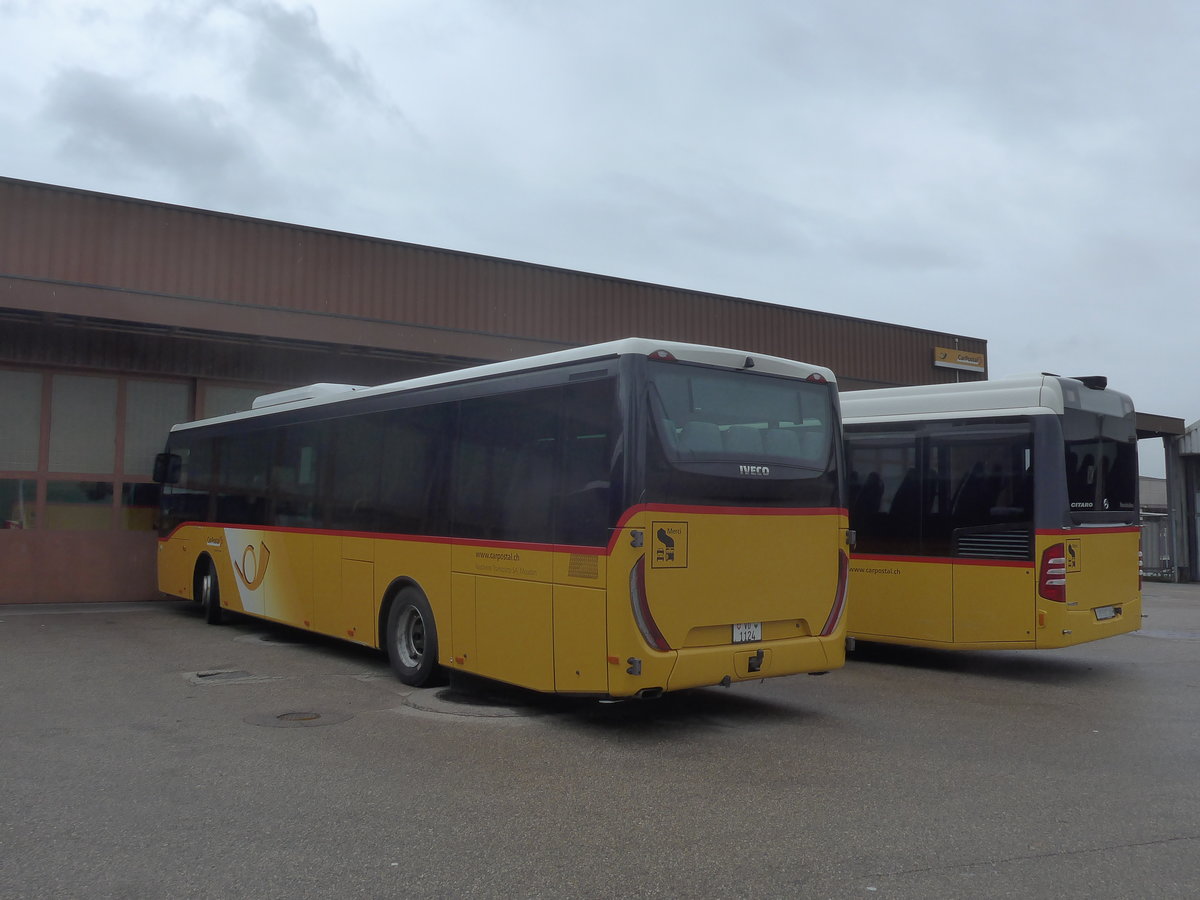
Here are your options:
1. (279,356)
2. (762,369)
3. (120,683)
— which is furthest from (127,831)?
(279,356)

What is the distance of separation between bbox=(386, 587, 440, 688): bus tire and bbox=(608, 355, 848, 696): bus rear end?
266 centimetres

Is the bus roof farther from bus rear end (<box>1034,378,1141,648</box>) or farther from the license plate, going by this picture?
the license plate

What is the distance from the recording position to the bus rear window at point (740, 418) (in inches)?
306

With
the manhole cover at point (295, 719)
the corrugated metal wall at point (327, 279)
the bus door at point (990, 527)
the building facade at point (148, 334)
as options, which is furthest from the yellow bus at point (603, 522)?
the corrugated metal wall at point (327, 279)

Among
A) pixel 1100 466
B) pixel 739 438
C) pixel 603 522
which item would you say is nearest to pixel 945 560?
pixel 1100 466

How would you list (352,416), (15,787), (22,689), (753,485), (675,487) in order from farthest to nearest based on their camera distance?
(352,416) → (22,689) → (753,485) → (675,487) → (15,787)

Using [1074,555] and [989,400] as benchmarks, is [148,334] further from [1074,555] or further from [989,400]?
[1074,555]

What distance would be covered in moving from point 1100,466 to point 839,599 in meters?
4.17

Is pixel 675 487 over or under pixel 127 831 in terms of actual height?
over

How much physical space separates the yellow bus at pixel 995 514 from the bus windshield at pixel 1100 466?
0.02m

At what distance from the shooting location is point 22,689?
942 cm

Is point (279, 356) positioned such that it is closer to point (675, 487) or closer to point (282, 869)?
point (675, 487)

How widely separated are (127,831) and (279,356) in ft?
44.1

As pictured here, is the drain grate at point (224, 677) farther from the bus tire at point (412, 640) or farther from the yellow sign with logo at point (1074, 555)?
the yellow sign with logo at point (1074, 555)
